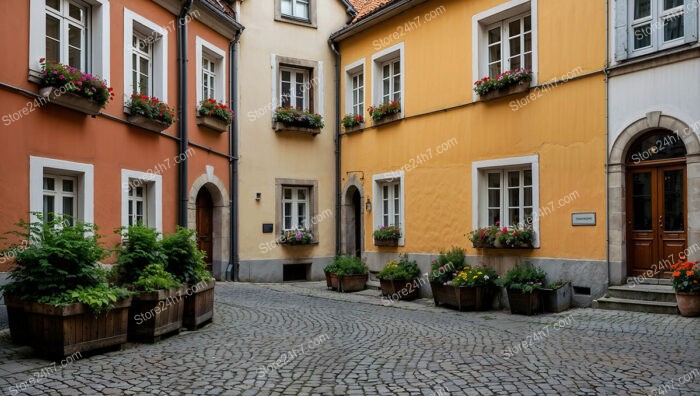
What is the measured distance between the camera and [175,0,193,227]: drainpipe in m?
12.6

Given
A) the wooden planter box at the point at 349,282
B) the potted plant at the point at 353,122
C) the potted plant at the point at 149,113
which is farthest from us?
the potted plant at the point at 353,122

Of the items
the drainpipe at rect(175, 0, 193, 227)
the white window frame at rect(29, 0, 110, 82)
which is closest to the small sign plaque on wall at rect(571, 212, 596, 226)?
the drainpipe at rect(175, 0, 193, 227)

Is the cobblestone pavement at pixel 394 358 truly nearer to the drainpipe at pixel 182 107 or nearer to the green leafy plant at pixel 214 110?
the drainpipe at pixel 182 107

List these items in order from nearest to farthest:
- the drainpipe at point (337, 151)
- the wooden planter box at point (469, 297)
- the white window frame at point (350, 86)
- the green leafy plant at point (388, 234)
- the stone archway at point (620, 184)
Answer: the stone archway at point (620, 184), the wooden planter box at point (469, 297), the green leafy plant at point (388, 234), the white window frame at point (350, 86), the drainpipe at point (337, 151)

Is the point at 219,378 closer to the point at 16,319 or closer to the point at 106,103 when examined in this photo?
the point at 16,319

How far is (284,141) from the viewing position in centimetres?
1577

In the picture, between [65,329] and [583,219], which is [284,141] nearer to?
[583,219]

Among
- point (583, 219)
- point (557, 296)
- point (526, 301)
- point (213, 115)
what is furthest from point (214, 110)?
point (557, 296)

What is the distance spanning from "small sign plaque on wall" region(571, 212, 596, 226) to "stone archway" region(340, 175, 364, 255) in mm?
6633

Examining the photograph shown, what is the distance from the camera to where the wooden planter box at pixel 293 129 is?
1547 cm

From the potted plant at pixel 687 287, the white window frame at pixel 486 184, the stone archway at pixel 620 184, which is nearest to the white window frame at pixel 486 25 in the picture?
the white window frame at pixel 486 184

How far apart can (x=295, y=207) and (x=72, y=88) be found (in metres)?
8.04

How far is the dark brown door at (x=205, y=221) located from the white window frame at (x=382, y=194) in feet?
13.6

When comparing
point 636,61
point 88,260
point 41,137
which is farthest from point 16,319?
point 636,61
